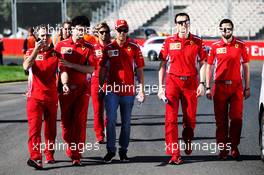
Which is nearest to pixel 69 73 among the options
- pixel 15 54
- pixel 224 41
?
pixel 224 41

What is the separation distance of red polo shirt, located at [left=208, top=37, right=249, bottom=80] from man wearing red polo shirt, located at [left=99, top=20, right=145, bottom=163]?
3.77 feet

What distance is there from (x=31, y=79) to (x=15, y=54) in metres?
44.0

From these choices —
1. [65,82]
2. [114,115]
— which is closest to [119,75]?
[114,115]

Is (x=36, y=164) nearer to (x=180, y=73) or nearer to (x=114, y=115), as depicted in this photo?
(x=114, y=115)

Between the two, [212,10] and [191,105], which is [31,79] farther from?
[212,10]

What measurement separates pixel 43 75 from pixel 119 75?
1123mm

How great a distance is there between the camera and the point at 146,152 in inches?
463

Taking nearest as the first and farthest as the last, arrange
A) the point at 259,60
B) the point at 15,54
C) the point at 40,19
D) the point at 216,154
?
the point at 216,154, the point at 259,60, the point at 15,54, the point at 40,19

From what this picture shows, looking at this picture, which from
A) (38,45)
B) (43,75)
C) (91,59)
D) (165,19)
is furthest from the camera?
(165,19)

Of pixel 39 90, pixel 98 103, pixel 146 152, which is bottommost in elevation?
pixel 146 152

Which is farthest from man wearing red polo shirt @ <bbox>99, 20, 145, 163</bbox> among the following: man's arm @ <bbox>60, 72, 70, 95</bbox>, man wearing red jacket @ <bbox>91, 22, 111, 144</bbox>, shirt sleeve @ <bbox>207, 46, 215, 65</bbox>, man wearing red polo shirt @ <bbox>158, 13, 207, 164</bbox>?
man wearing red jacket @ <bbox>91, 22, 111, 144</bbox>

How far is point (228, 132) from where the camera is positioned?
1185 cm

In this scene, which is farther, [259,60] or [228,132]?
[259,60]

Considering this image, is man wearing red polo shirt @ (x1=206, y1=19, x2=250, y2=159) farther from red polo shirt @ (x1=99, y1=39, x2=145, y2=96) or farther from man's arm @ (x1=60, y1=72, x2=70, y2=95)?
man's arm @ (x1=60, y1=72, x2=70, y2=95)
